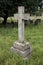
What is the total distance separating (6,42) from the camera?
21.4ft

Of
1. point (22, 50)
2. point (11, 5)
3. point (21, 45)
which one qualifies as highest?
point (11, 5)

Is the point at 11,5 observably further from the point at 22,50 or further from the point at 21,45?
the point at 22,50

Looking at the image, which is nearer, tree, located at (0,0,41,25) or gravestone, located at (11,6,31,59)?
gravestone, located at (11,6,31,59)

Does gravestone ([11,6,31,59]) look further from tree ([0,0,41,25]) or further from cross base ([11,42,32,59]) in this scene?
tree ([0,0,41,25])

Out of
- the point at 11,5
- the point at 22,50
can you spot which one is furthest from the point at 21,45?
the point at 11,5

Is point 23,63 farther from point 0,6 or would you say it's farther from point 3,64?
point 0,6

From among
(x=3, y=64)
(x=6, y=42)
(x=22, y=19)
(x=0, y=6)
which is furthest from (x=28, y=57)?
(x=0, y=6)

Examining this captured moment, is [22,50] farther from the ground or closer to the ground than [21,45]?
closer to the ground

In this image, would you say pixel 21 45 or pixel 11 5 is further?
pixel 11 5

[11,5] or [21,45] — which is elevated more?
[11,5]

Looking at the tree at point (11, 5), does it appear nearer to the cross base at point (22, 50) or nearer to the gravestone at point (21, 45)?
the gravestone at point (21, 45)

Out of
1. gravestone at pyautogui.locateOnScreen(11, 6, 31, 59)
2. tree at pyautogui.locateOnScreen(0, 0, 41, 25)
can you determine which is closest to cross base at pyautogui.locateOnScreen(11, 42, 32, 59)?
gravestone at pyautogui.locateOnScreen(11, 6, 31, 59)

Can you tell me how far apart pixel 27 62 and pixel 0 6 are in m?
6.48

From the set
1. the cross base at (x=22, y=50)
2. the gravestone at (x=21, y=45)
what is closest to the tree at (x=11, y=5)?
the gravestone at (x=21, y=45)
